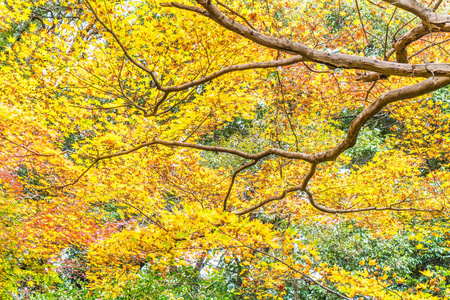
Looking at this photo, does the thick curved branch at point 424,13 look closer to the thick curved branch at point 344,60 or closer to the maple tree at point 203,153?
the maple tree at point 203,153

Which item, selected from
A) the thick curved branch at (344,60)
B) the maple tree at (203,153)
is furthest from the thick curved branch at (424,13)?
the thick curved branch at (344,60)

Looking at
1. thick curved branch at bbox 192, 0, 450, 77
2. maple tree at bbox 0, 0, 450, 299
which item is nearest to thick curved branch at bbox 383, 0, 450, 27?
maple tree at bbox 0, 0, 450, 299

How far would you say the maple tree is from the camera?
243 cm

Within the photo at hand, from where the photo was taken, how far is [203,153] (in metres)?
7.53

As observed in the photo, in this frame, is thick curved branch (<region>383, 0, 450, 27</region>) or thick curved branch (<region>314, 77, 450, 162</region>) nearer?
thick curved branch (<region>314, 77, 450, 162</region>)

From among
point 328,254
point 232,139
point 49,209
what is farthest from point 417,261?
point 49,209

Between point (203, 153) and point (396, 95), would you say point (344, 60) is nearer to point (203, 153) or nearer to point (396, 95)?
point (396, 95)

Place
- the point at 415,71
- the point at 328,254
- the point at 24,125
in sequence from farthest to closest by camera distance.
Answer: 1. the point at 328,254
2. the point at 24,125
3. the point at 415,71

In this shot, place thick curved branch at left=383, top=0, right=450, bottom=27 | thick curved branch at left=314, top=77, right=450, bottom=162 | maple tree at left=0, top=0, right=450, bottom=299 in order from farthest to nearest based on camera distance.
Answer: maple tree at left=0, top=0, right=450, bottom=299 → thick curved branch at left=383, top=0, right=450, bottom=27 → thick curved branch at left=314, top=77, right=450, bottom=162

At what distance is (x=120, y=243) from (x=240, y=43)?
2.52 meters

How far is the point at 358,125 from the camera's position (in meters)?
2.02

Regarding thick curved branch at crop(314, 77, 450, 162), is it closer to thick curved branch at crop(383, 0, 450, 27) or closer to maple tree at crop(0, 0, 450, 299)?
maple tree at crop(0, 0, 450, 299)

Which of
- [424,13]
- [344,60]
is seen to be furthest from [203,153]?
[424,13]

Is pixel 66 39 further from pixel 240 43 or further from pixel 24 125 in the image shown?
pixel 240 43
